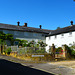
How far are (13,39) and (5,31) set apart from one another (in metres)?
3.00

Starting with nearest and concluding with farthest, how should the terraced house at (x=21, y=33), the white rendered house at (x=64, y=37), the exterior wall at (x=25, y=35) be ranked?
1. the white rendered house at (x=64, y=37)
2. the terraced house at (x=21, y=33)
3. the exterior wall at (x=25, y=35)

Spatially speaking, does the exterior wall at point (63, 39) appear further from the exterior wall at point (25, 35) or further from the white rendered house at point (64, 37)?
the exterior wall at point (25, 35)

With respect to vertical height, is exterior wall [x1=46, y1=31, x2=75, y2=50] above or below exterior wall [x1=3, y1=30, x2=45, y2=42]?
below

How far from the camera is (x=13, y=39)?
33.1 meters

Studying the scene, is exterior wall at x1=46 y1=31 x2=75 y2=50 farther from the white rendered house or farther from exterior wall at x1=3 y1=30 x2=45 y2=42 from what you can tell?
exterior wall at x1=3 y1=30 x2=45 y2=42

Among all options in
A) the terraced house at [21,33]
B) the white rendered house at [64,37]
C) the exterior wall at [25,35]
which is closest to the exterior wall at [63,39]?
the white rendered house at [64,37]

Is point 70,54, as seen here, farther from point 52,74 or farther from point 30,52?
point 52,74

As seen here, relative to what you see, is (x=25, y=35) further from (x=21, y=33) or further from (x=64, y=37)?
(x=64, y=37)

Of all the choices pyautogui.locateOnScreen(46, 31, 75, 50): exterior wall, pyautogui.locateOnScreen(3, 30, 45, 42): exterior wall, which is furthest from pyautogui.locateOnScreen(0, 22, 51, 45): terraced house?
pyautogui.locateOnScreen(46, 31, 75, 50): exterior wall

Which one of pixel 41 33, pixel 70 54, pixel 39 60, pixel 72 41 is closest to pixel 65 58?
pixel 70 54

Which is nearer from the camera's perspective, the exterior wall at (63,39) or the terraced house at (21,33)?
the exterior wall at (63,39)

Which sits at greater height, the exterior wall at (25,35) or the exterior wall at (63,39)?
the exterior wall at (25,35)

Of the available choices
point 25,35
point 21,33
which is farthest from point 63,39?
point 21,33

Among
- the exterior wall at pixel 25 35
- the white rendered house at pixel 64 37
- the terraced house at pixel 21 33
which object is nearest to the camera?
the white rendered house at pixel 64 37
